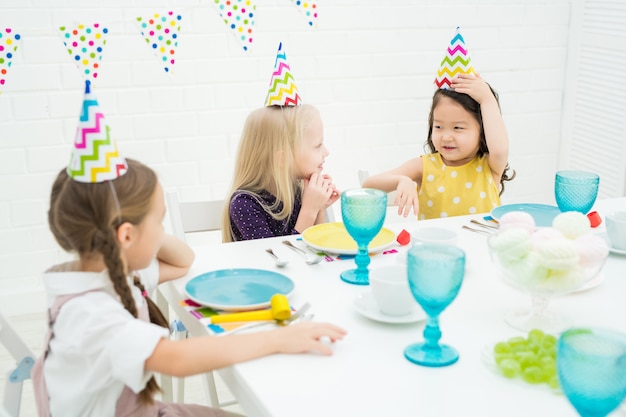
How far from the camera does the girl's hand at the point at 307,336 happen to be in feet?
3.94

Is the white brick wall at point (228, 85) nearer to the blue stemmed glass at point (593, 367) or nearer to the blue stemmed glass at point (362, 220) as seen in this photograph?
the blue stemmed glass at point (362, 220)

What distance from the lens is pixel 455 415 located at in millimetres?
1015

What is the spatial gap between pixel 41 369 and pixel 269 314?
435 millimetres

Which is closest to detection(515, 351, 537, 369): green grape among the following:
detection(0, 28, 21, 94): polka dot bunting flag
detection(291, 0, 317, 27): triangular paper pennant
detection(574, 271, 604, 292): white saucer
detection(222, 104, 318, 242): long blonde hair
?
detection(574, 271, 604, 292): white saucer

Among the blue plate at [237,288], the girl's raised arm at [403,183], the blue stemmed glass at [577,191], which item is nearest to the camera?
the blue plate at [237,288]

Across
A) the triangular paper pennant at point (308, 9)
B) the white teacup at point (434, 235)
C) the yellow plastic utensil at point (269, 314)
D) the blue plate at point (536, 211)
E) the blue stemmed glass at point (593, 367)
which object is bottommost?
the yellow plastic utensil at point (269, 314)

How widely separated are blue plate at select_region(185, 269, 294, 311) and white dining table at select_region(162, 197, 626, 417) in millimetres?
41

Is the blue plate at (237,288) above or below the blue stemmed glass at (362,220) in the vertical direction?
below

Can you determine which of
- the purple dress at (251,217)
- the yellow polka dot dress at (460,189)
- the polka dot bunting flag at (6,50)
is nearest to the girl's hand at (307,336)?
the purple dress at (251,217)

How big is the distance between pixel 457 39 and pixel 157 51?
128 centimetres

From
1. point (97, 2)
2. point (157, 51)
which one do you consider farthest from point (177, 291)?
point (97, 2)

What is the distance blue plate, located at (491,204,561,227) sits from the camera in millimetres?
1930

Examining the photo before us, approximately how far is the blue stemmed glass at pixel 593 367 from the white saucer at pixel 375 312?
1.35ft

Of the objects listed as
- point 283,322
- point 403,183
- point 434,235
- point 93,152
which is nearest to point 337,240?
point 434,235
